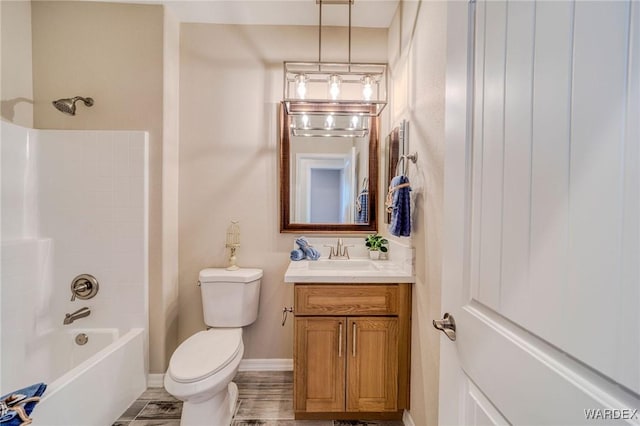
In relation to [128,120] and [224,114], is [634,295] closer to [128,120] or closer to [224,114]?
[224,114]

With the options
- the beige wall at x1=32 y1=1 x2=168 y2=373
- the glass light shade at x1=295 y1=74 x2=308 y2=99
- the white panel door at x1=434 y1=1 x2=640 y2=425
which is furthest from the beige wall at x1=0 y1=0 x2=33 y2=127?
the white panel door at x1=434 y1=1 x2=640 y2=425

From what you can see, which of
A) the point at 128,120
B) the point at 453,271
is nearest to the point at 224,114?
the point at 128,120

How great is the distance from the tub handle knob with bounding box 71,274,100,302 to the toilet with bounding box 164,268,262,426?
0.70 metres

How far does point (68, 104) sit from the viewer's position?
183 centimetres

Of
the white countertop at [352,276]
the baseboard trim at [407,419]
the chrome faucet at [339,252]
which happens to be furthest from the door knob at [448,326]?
the chrome faucet at [339,252]

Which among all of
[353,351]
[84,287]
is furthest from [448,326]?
[84,287]

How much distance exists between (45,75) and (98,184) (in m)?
0.86

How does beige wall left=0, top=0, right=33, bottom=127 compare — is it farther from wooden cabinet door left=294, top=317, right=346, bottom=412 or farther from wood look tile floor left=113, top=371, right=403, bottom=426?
wooden cabinet door left=294, top=317, right=346, bottom=412

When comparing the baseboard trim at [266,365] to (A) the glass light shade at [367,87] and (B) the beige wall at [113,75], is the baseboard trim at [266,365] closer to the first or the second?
(B) the beige wall at [113,75]

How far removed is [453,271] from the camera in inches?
31.7

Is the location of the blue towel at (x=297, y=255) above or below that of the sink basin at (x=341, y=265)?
above

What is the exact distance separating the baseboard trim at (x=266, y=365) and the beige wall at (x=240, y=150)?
0.05 meters

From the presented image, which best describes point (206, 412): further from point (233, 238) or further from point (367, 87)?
point (367, 87)

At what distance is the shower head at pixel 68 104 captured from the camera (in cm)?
181
